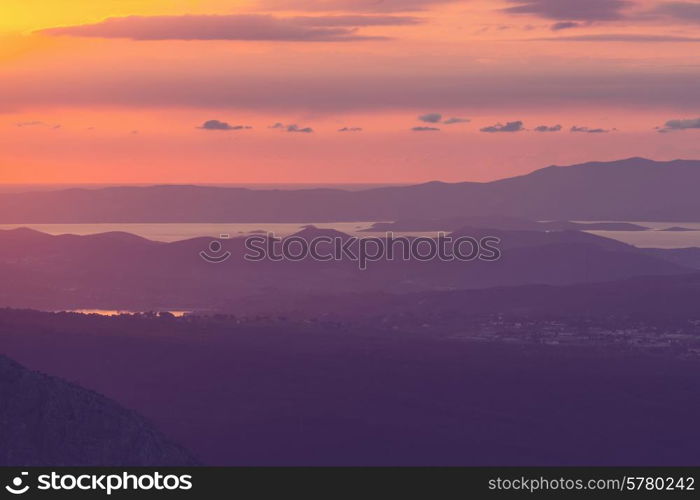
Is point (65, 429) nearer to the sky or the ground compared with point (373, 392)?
nearer to the ground

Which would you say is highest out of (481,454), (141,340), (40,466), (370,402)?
(141,340)

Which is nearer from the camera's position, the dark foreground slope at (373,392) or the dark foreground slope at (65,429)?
the dark foreground slope at (65,429)

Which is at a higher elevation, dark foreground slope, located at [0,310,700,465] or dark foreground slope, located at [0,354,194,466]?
dark foreground slope, located at [0,310,700,465]

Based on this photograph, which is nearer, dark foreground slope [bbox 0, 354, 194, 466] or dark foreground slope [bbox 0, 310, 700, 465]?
dark foreground slope [bbox 0, 354, 194, 466]

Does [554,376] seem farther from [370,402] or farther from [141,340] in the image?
[141,340]

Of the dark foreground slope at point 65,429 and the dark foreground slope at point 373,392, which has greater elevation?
the dark foreground slope at point 373,392

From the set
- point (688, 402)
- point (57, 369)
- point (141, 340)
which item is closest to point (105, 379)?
point (57, 369)

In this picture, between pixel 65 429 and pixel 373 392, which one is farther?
pixel 373 392

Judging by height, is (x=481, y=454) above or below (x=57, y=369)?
below
